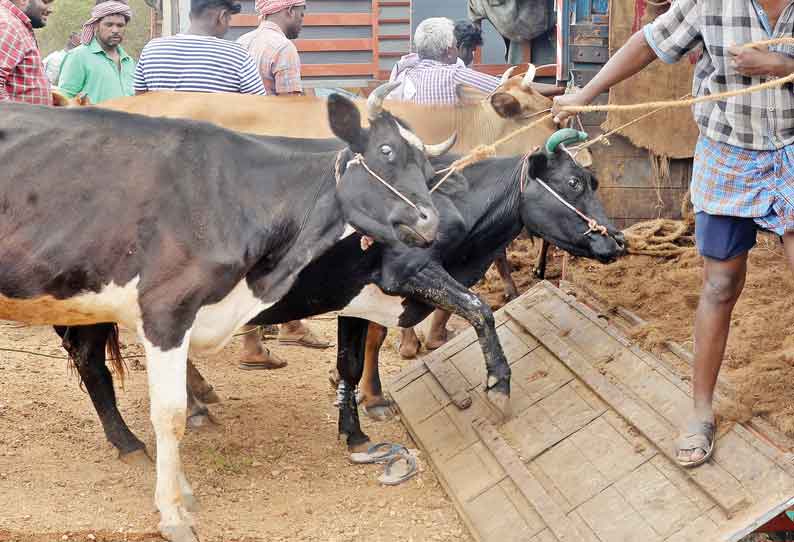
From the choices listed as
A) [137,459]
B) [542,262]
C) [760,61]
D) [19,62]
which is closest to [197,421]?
[137,459]

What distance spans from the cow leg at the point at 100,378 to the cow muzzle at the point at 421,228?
6.19 ft

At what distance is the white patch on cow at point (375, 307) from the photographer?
5.51 meters

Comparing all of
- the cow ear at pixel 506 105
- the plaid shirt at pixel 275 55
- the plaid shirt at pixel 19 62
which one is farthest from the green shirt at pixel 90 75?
the cow ear at pixel 506 105

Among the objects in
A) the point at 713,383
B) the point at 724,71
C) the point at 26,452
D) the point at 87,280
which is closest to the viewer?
the point at 724,71

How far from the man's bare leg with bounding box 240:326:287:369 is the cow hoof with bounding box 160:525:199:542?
279 cm

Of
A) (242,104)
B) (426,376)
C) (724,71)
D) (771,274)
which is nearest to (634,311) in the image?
(771,274)

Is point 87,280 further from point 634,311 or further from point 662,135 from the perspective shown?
point 662,135

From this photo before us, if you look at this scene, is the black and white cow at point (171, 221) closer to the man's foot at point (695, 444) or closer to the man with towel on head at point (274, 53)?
the man's foot at point (695, 444)

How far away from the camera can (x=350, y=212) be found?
473 cm

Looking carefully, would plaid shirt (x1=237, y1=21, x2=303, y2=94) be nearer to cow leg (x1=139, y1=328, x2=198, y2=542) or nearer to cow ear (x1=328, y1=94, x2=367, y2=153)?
cow ear (x1=328, y1=94, x2=367, y2=153)

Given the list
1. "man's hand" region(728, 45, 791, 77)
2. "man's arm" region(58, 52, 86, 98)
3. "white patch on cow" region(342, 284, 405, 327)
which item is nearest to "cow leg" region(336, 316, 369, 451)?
"white patch on cow" region(342, 284, 405, 327)

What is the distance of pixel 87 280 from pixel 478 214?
2.31 m

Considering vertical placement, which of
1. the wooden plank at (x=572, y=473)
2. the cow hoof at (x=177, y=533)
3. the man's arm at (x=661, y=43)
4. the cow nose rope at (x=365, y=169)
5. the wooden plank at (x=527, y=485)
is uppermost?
the man's arm at (x=661, y=43)

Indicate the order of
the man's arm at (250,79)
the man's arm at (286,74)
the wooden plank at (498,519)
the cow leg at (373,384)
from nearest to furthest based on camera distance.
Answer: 1. the wooden plank at (498,519)
2. the cow leg at (373,384)
3. the man's arm at (250,79)
4. the man's arm at (286,74)
